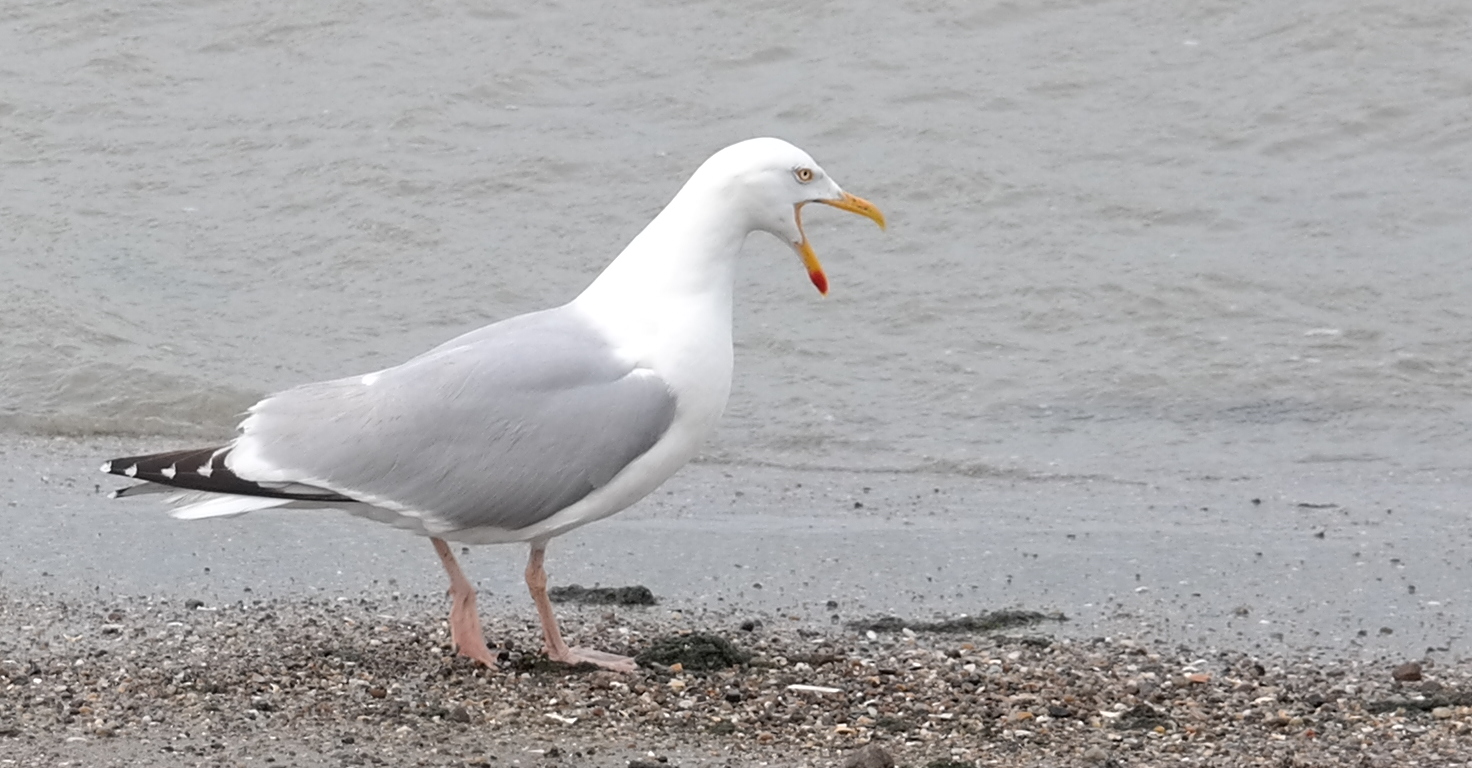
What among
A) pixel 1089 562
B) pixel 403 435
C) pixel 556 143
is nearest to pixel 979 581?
pixel 1089 562

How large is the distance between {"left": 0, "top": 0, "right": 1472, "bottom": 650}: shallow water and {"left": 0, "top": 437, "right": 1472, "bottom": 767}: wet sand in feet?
1.58

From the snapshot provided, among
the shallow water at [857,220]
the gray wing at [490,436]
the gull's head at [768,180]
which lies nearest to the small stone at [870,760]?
the gray wing at [490,436]

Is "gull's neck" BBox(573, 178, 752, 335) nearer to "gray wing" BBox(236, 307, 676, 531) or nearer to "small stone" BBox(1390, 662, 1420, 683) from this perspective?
"gray wing" BBox(236, 307, 676, 531)

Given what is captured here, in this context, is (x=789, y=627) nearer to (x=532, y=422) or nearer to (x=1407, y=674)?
(x=532, y=422)

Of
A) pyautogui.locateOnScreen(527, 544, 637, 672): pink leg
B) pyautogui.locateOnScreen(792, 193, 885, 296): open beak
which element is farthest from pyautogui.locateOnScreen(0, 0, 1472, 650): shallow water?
pyautogui.locateOnScreen(527, 544, 637, 672): pink leg

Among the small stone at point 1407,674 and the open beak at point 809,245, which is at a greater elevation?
the open beak at point 809,245

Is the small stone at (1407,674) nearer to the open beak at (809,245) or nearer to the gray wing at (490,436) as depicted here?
the open beak at (809,245)

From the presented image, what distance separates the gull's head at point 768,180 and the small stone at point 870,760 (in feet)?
5.34

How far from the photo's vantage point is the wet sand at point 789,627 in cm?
471

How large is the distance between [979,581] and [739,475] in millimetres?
1767

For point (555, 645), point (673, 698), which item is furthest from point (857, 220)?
point (673, 698)

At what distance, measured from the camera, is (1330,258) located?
10328 mm

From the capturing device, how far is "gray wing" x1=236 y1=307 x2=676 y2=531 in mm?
5191

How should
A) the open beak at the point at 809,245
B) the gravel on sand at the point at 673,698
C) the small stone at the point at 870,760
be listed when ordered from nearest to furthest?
the small stone at the point at 870,760 < the gravel on sand at the point at 673,698 < the open beak at the point at 809,245
